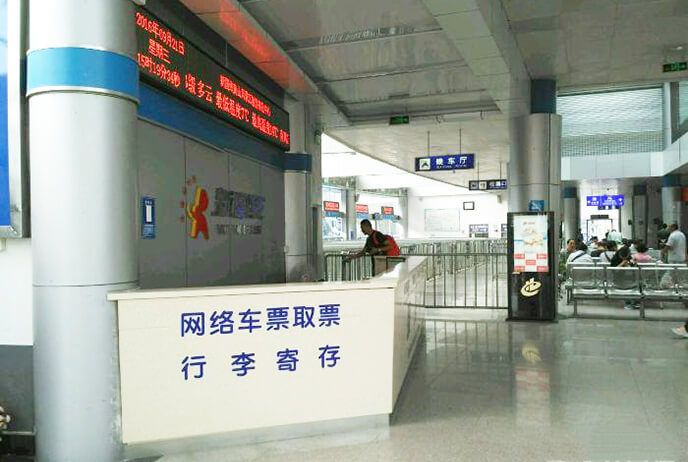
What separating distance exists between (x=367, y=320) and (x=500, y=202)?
1539 inches

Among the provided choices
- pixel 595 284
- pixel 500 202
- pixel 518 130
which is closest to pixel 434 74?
pixel 518 130

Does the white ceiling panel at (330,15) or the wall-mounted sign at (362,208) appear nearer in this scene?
the white ceiling panel at (330,15)

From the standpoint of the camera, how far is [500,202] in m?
41.4

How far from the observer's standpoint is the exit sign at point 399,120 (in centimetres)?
1177

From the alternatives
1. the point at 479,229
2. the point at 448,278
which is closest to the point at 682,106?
the point at 448,278

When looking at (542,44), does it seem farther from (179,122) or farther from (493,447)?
(493,447)

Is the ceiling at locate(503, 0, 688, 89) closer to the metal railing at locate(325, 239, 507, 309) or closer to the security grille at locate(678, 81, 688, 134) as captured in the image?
the metal railing at locate(325, 239, 507, 309)

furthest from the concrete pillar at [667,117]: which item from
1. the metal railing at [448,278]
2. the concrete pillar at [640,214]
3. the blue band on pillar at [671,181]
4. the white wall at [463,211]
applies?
the white wall at [463,211]

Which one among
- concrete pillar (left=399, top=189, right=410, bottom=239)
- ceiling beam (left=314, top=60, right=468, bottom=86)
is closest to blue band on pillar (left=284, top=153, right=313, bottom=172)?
ceiling beam (left=314, top=60, right=468, bottom=86)

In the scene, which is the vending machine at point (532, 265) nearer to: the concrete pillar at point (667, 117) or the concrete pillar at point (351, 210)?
the concrete pillar at point (667, 117)

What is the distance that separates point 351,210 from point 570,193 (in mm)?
14523

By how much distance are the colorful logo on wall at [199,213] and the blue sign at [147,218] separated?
2.52 feet

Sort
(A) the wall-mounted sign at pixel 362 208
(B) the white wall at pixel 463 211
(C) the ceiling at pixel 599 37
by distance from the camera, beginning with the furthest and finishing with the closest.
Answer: (B) the white wall at pixel 463 211, (A) the wall-mounted sign at pixel 362 208, (C) the ceiling at pixel 599 37

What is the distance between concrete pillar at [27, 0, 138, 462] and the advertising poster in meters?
6.95
